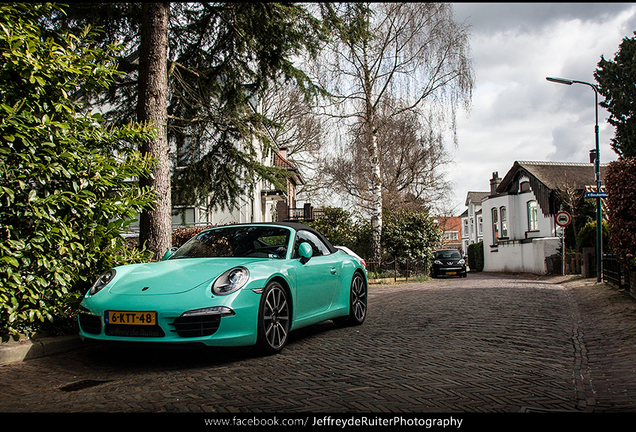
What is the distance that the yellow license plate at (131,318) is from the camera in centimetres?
486

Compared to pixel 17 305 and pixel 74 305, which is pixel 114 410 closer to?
pixel 17 305

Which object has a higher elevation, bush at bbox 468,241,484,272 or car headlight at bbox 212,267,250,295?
car headlight at bbox 212,267,250,295

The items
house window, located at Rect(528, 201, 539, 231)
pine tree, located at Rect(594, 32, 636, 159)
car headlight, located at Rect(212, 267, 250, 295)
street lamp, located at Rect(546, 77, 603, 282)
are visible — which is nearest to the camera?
car headlight, located at Rect(212, 267, 250, 295)

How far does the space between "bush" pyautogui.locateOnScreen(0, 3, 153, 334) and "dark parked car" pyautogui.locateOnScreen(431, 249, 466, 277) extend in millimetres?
23872

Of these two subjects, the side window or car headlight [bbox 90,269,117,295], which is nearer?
car headlight [bbox 90,269,117,295]

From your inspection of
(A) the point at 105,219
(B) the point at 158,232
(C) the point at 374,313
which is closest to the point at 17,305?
(A) the point at 105,219

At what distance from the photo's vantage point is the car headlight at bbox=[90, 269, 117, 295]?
5.49 m

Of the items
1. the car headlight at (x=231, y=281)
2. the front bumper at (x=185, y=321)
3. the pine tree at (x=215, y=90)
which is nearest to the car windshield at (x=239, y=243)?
the car headlight at (x=231, y=281)

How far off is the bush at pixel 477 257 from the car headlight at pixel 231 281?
1606 inches

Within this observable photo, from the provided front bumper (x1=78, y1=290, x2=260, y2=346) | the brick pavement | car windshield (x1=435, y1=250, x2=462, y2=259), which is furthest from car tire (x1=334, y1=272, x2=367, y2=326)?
car windshield (x1=435, y1=250, x2=462, y2=259)

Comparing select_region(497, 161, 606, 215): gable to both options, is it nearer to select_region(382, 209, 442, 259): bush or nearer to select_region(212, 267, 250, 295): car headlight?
select_region(382, 209, 442, 259): bush

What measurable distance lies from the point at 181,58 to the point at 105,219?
6.63 m

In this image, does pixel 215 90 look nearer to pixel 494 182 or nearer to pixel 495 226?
pixel 495 226

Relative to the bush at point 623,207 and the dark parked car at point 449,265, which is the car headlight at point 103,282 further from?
the dark parked car at point 449,265
